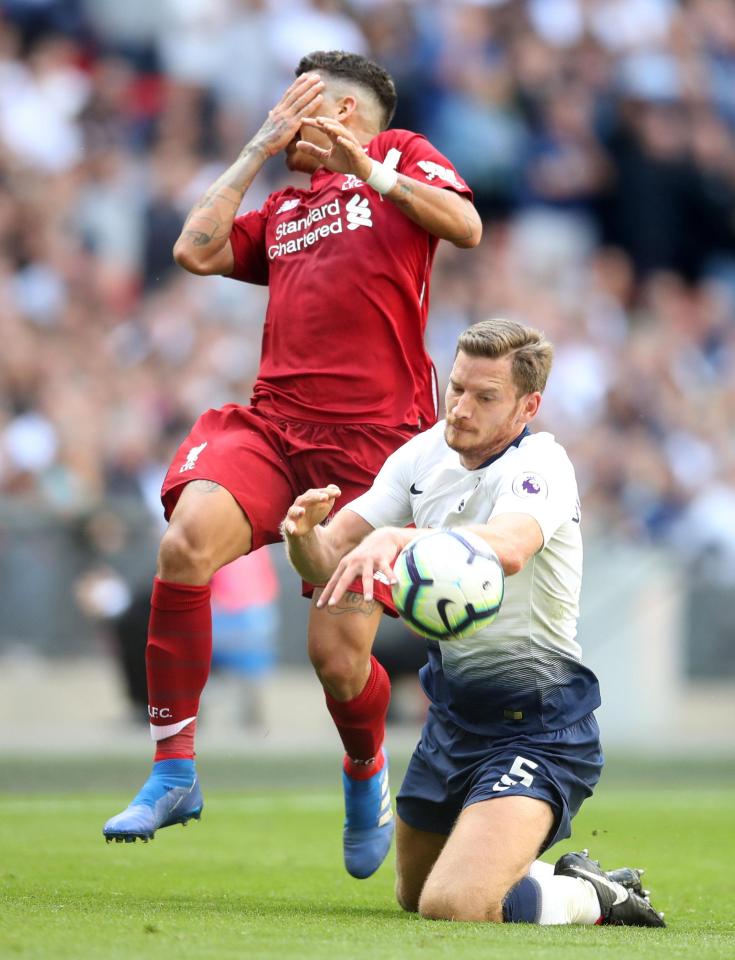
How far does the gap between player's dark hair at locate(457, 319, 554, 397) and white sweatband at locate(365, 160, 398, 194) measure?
782mm

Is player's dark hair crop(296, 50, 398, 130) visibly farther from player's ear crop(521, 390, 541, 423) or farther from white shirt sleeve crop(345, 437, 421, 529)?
player's ear crop(521, 390, 541, 423)

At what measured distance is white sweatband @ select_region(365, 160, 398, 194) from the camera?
6.04 m

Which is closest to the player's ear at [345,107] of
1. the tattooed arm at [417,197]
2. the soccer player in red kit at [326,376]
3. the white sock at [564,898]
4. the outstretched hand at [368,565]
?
the soccer player in red kit at [326,376]

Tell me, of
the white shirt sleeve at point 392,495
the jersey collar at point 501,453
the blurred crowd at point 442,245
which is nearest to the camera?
the jersey collar at point 501,453

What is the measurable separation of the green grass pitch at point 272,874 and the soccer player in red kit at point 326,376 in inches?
21.8

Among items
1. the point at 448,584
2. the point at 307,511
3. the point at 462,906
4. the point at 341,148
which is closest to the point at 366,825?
the point at 462,906

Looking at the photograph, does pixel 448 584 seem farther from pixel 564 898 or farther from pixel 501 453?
pixel 564 898

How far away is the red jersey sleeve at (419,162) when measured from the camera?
623 centimetres

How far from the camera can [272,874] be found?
22.8ft

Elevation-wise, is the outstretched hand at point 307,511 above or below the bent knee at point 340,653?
above

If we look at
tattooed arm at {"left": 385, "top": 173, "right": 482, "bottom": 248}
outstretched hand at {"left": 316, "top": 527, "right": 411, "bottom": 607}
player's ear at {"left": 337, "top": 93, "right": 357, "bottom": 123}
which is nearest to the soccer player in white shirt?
outstretched hand at {"left": 316, "top": 527, "right": 411, "bottom": 607}

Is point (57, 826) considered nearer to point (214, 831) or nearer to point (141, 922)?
point (214, 831)

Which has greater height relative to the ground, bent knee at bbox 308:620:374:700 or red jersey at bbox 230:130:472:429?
red jersey at bbox 230:130:472:429

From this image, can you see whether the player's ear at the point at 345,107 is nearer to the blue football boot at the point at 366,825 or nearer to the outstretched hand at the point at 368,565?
the outstretched hand at the point at 368,565
